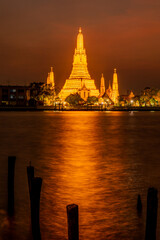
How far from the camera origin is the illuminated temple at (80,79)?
6929 inches

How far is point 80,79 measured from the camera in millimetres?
179000

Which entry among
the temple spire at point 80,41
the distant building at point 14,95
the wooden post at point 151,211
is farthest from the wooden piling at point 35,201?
the temple spire at point 80,41

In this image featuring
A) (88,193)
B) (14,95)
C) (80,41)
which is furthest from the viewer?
(80,41)

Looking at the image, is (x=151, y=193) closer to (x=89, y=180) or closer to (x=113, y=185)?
(x=113, y=185)

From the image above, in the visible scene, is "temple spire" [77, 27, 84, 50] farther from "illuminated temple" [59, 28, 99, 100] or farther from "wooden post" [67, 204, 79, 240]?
"wooden post" [67, 204, 79, 240]

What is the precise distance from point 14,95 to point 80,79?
33006 millimetres

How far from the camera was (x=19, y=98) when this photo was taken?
159125mm

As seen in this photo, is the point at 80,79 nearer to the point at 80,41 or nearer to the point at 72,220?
the point at 80,41

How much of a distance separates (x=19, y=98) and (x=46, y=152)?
430 feet

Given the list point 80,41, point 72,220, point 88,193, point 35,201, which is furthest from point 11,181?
point 80,41

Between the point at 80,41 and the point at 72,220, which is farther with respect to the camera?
the point at 80,41

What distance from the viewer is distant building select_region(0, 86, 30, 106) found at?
516 feet

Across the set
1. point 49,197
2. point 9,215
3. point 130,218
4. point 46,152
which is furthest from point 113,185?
point 46,152

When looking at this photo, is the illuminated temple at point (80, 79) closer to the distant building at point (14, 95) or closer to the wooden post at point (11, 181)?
the distant building at point (14, 95)
